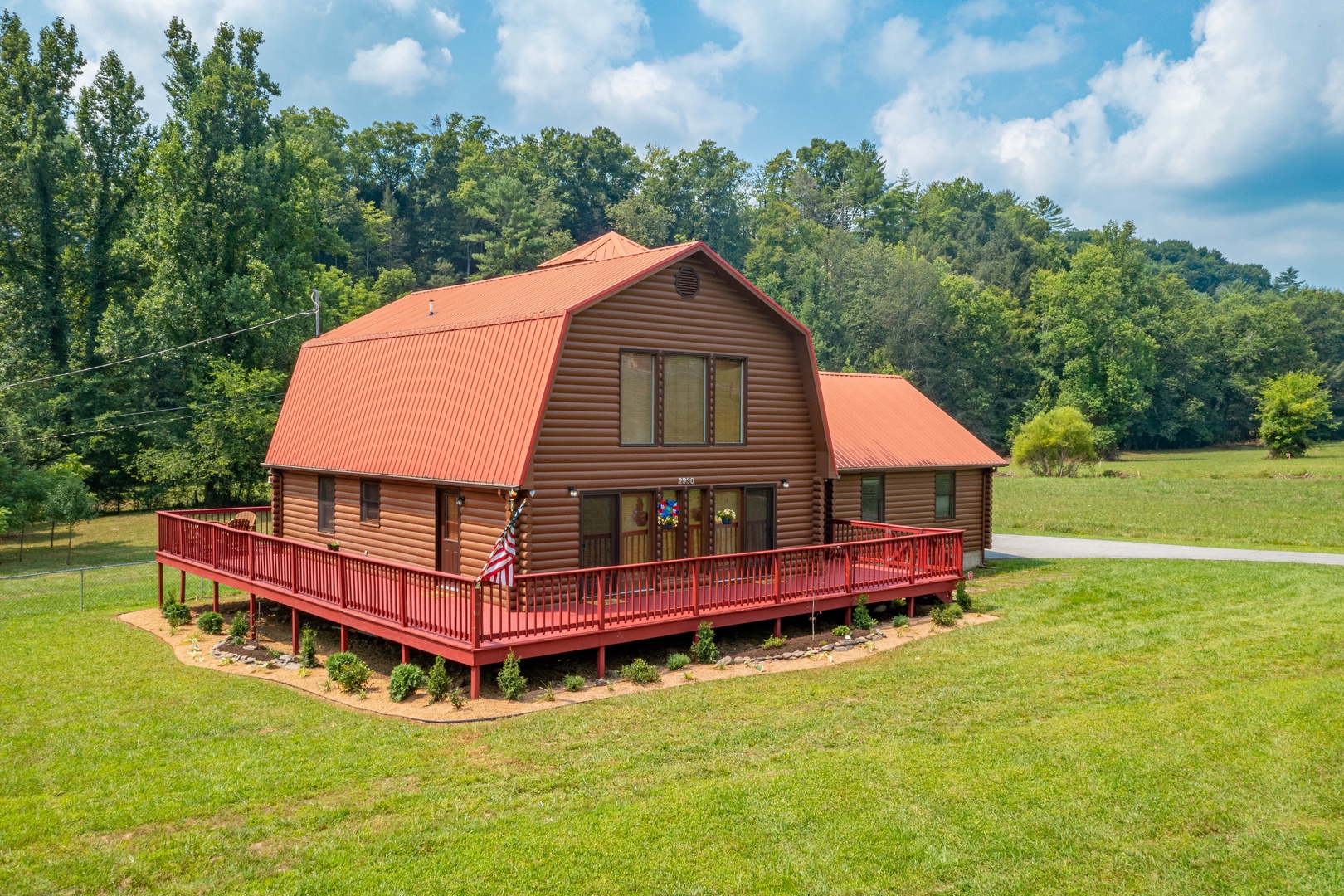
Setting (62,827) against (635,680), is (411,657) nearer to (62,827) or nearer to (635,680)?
(635,680)

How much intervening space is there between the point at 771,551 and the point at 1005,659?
13.0ft

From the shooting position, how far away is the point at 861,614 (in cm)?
1605

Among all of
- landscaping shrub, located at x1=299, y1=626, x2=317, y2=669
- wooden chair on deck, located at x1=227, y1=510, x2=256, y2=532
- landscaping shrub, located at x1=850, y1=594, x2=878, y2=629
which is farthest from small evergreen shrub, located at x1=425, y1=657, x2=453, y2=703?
wooden chair on deck, located at x1=227, y1=510, x2=256, y2=532

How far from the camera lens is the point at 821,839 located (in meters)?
7.45

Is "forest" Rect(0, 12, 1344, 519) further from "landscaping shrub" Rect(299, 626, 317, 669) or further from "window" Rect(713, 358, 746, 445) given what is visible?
"window" Rect(713, 358, 746, 445)

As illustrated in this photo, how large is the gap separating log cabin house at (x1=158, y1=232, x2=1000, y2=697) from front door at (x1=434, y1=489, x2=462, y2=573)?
36 mm

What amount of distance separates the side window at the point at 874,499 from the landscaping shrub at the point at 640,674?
10296 mm

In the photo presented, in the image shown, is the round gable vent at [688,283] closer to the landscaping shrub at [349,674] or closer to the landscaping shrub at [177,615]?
the landscaping shrub at [349,674]

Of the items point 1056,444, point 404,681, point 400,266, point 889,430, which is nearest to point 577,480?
point 404,681

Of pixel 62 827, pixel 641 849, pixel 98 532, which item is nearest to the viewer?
pixel 641 849

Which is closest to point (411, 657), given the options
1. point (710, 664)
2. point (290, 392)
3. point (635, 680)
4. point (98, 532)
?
point (635, 680)

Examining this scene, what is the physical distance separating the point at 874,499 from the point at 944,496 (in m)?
2.58

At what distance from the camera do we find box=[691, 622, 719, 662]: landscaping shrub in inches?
548

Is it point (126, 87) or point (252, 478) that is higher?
point (126, 87)
